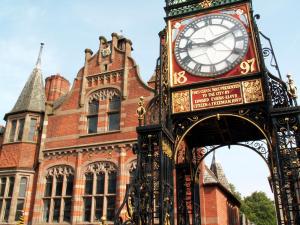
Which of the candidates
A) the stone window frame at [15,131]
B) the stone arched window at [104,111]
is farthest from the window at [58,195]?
the stone window frame at [15,131]

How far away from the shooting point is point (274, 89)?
623 centimetres

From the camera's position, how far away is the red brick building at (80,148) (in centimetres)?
1598

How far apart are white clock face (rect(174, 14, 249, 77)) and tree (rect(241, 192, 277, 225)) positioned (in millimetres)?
49764

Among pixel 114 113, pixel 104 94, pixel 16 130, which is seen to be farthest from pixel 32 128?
pixel 114 113

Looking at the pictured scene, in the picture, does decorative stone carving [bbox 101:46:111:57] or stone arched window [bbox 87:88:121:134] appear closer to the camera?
stone arched window [bbox 87:88:121:134]

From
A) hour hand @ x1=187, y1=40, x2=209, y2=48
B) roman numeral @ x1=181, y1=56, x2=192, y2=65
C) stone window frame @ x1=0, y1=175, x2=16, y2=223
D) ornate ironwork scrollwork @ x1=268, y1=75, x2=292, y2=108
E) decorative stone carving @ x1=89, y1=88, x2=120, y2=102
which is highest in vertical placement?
decorative stone carving @ x1=89, y1=88, x2=120, y2=102

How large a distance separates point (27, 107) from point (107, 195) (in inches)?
297

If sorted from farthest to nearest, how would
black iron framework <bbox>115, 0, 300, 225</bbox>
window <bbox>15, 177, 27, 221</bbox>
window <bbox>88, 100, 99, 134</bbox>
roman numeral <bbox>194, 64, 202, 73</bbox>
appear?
window <bbox>88, 100, 99, 134</bbox>, window <bbox>15, 177, 27, 221</bbox>, roman numeral <bbox>194, 64, 202, 73</bbox>, black iron framework <bbox>115, 0, 300, 225</bbox>

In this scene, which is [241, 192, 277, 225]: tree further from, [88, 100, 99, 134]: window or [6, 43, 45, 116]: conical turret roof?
[6, 43, 45, 116]: conical turret roof

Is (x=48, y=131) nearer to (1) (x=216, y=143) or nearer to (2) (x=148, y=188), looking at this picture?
(1) (x=216, y=143)

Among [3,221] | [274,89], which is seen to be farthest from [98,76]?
[274,89]

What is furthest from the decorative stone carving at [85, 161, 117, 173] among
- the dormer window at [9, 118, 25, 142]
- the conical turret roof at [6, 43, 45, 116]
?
the conical turret roof at [6, 43, 45, 116]

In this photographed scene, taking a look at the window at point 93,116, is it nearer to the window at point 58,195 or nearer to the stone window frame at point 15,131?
the window at point 58,195

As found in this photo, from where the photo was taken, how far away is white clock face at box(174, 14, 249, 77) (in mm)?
6832
